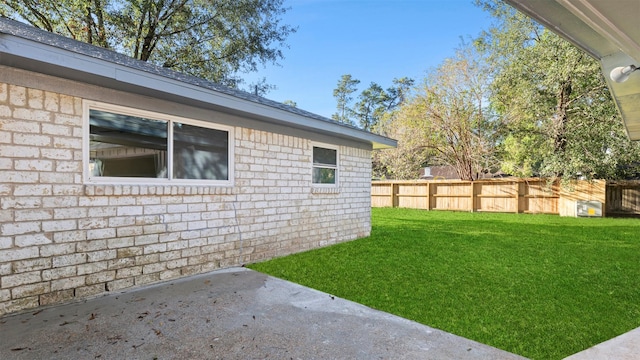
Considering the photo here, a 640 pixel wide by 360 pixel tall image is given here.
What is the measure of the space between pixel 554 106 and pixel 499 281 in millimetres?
12805

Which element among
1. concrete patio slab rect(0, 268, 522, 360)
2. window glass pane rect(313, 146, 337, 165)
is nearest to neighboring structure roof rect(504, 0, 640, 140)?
concrete patio slab rect(0, 268, 522, 360)

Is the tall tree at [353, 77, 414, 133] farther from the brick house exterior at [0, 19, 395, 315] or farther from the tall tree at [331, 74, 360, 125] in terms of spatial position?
the brick house exterior at [0, 19, 395, 315]

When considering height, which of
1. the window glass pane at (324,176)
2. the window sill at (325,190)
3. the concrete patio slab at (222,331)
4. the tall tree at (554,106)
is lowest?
the concrete patio slab at (222,331)

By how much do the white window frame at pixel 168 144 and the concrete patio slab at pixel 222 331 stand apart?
144cm

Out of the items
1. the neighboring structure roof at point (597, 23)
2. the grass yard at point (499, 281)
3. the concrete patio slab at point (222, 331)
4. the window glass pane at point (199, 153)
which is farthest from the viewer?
the window glass pane at point (199, 153)

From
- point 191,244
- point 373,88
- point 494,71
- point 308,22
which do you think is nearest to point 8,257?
point 191,244

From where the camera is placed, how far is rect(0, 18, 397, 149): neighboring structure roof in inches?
120

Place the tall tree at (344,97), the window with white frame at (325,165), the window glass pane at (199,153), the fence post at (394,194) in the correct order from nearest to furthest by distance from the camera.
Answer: the window glass pane at (199,153) → the window with white frame at (325,165) → the fence post at (394,194) → the tall tree at (344,97)

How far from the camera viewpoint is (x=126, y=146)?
4172 millimetres

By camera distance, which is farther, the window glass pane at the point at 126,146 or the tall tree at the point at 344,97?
the tall tree at the point at 344,97

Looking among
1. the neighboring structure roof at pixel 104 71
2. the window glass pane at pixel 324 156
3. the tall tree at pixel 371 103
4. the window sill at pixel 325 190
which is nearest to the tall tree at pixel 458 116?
the window glass pane at pixel 324 156

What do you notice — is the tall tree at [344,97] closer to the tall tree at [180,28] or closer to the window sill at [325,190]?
the tall tree at [180,28]

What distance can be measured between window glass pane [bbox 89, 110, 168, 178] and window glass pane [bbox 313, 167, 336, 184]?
344cm

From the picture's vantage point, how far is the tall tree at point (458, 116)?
673 inches
